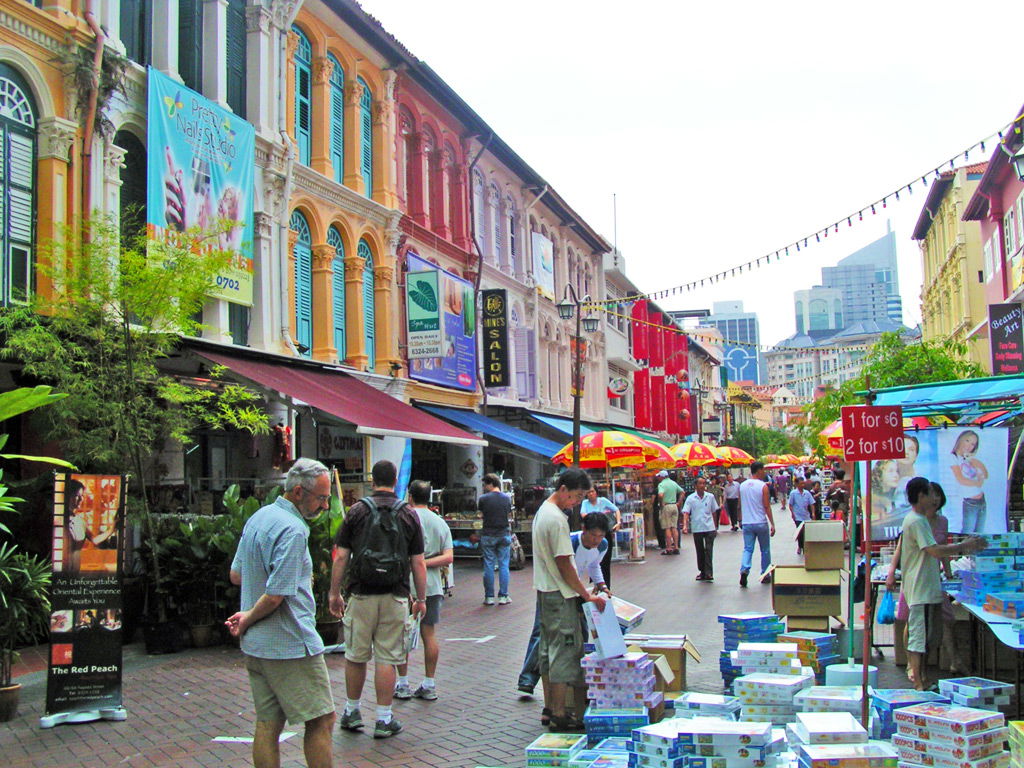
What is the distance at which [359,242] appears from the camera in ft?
66.0

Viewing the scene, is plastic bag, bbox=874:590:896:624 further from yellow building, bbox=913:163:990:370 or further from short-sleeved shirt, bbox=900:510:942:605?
yellow building, bbox=913:163:990:370

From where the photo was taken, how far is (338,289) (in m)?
19.5

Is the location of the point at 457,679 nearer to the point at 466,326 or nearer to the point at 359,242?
the point at 359,242

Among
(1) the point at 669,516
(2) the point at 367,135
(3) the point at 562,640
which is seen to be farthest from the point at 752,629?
(2) the point at 367,135

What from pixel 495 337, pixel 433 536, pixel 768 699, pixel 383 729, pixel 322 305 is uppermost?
pixel 495 337

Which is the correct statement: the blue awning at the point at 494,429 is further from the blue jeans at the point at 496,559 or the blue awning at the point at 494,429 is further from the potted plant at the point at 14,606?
the potted plant at the point at 14,606

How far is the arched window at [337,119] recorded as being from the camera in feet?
63.3

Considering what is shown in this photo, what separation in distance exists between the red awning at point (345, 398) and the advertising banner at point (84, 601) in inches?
226

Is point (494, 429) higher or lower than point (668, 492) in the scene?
higher

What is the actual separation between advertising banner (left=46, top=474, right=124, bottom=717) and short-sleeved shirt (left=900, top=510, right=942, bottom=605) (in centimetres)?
614

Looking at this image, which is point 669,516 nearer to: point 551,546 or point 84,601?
point 551,546

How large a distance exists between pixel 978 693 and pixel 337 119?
1655cm

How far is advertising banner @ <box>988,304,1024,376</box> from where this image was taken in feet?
75.7

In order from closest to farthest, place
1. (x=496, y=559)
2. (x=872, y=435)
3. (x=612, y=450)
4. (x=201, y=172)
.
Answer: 1. (x=872, y=435)
2. (x=496, y=559)
3. (x=201, y=172)
4. (x=612, y=450)
